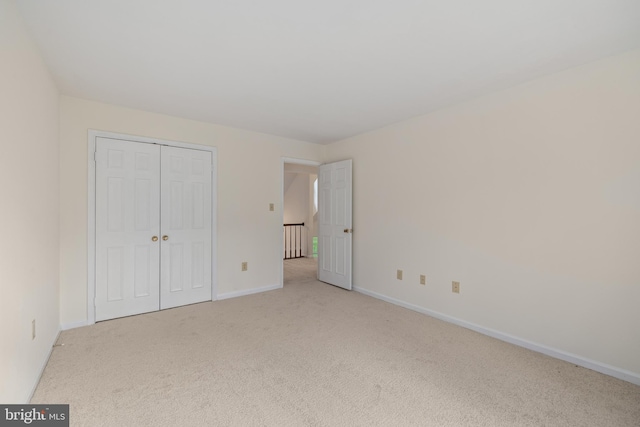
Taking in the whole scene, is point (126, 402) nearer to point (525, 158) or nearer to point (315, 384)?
point (315, 384)

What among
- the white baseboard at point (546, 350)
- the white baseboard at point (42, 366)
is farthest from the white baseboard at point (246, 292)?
Answer: the white baseboard at point (546, 350)

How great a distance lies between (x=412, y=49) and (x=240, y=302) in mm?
3313

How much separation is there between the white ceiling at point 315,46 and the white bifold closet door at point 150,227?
2.25 feet

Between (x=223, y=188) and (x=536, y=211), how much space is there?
3461 millimetres

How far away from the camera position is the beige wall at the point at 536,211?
2076mm

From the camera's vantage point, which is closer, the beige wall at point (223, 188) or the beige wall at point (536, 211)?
the beige wall at point (536, 211)

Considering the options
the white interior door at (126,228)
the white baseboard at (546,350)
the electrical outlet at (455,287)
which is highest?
the white interior door at (126,228)

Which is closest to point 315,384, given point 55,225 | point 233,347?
point 233,347

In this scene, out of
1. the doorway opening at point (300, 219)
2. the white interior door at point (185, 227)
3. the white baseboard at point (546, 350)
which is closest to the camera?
the white baseboard at point (546, 350)

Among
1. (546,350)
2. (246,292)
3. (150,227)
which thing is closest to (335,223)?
(246,292)

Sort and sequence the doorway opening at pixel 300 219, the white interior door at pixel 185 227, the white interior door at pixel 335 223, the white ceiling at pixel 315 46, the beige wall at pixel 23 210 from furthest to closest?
1. the doorway opening at pixel 300 219
2. the white interior door at pixel 335 223
3. the white interior door at pixel 185 227
4. the white ceiling at pixel 315 46
5. the beige wall at pixel 23 210

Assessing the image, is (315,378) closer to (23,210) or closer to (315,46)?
(23,210)

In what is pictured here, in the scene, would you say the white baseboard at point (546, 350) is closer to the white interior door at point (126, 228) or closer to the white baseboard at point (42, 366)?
the white interior door at point (126, 228)

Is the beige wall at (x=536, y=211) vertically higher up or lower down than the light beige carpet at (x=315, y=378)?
higher up
